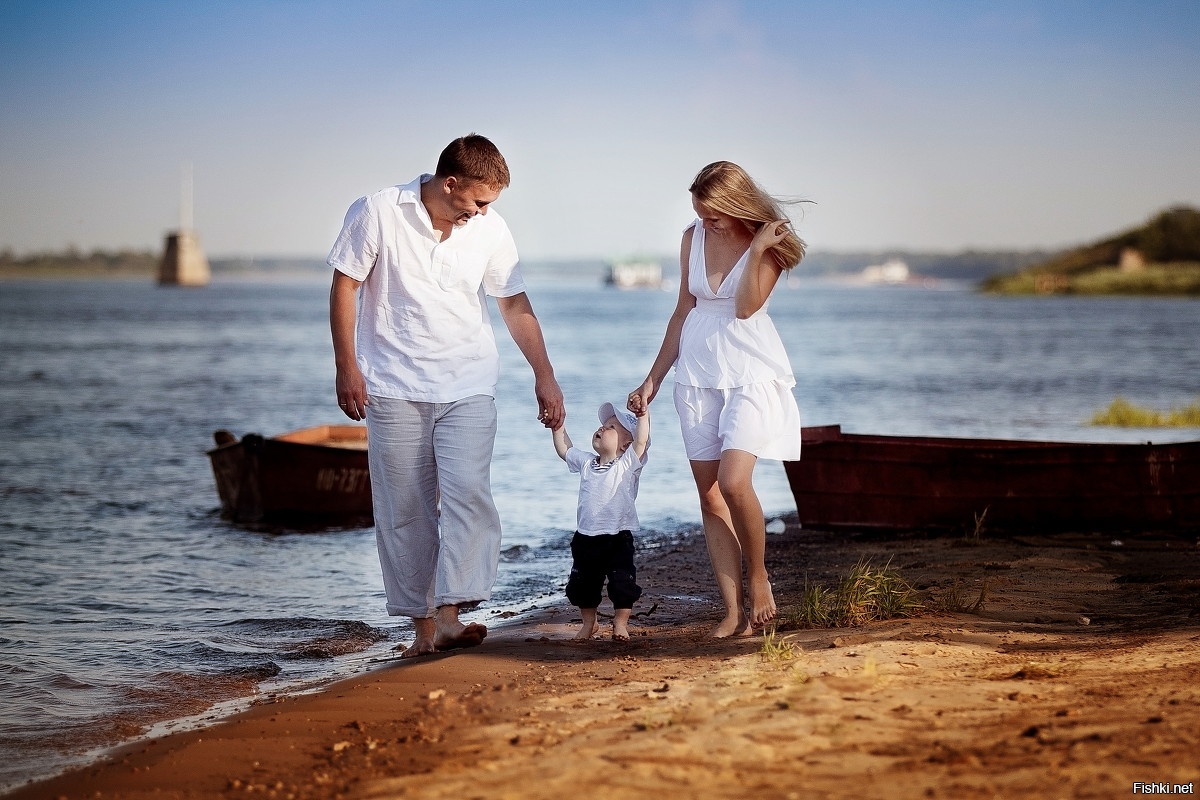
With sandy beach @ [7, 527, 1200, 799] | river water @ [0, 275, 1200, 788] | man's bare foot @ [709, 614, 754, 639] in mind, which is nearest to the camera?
sandy beach @ [7, 527, 1200, 799]

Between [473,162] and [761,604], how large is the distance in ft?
7.77

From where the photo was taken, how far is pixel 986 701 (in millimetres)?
4230

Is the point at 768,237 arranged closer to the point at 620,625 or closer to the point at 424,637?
the point at 620,625

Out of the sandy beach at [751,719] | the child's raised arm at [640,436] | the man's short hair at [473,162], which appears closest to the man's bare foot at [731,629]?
the sandy beach at [751,719]

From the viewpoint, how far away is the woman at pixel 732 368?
5.38 m

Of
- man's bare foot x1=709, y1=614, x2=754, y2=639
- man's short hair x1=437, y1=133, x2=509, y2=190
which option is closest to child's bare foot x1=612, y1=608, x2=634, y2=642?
man's bare foot x1=709, y1=614, x2=754, y2=639

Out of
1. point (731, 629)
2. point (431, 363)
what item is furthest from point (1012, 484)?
point (431, 363)

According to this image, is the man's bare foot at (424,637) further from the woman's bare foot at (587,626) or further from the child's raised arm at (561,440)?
the child's raised arm at (561,440)

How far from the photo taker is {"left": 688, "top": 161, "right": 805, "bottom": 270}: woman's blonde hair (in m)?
5.38

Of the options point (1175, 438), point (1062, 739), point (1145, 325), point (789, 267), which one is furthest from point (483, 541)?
point (1145, 325)

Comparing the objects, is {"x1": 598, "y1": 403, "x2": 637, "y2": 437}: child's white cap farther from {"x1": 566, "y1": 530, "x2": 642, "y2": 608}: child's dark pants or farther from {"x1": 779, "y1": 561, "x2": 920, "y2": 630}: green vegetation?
{"x1": 779, "y1": 561, "x2": 920, "y2": 630}: green vegetation

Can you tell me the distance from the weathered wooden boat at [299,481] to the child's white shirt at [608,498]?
6324mm

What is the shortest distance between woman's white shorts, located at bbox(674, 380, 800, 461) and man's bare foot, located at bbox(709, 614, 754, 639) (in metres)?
0.75

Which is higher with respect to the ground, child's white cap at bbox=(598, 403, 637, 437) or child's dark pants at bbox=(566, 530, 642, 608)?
child's white cap at bbox=(598, 403, 637, 437)
